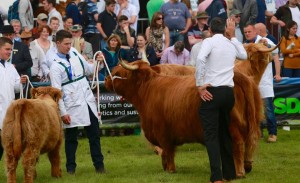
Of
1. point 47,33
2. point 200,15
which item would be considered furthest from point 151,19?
point 47,33

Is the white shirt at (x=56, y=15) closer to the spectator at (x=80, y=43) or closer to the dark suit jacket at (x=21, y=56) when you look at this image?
the spectator at (x=80, y=43)

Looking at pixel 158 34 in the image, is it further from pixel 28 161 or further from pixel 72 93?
pixel 28 161

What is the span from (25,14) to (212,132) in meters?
9.99

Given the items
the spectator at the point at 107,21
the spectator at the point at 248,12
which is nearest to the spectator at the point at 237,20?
the spectator at the point at 248,12

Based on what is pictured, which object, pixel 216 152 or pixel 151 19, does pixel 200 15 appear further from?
pixel 216 152

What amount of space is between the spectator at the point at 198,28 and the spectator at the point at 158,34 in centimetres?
84

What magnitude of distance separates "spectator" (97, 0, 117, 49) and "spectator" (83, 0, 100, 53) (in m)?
0.21

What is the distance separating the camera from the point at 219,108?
41.5ft

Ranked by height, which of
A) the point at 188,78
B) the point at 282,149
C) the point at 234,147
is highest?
the point at 188,78

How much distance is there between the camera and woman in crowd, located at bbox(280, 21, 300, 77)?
69.3 feet

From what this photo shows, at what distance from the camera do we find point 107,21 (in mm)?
21625

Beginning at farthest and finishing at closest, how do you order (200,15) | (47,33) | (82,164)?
(200,15) < (47,33) < (82,164)

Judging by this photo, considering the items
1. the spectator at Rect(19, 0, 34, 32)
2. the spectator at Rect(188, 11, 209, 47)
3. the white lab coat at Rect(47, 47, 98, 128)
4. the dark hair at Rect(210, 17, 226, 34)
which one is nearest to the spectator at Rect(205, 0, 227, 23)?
the spectator at Rect(188, 11, 209, 47)

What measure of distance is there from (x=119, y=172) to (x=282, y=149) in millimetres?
3937
